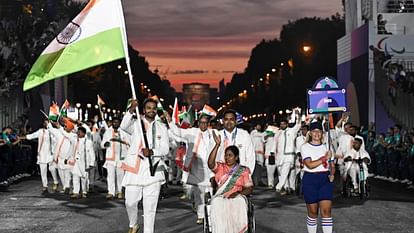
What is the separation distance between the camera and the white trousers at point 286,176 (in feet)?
67.7

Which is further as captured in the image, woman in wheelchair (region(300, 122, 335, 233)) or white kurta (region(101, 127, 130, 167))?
white kurta (region(101, 127, 130, 167))

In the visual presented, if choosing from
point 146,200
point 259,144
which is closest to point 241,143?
point 146,200

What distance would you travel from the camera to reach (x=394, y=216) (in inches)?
615

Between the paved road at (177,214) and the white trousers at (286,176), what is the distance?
41 cm

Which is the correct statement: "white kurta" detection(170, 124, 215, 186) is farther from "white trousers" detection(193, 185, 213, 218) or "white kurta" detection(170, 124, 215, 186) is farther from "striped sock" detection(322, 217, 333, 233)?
"striped sock" detection(322, 217, 333, 233)

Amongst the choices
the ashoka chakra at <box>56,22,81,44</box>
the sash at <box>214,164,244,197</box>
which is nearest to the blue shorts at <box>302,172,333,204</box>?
the sash at <box>214,164,244,197</box>

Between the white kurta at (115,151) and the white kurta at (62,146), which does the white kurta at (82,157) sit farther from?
the white kurta at (115,151)

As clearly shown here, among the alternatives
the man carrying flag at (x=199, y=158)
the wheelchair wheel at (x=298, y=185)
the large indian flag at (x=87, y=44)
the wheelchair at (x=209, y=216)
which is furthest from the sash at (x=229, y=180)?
the wheelchair wheel at (x=298, y=185)

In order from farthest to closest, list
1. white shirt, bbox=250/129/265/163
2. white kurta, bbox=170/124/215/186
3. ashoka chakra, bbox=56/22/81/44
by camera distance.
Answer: white shirt, bbox=250/129/265/163 < white kurta, bbox=170/124/215/186 < ashoka chakra, bbox=56/22/81/44

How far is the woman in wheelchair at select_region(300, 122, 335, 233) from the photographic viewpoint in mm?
11055

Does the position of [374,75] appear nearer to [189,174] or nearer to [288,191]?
[288,191]

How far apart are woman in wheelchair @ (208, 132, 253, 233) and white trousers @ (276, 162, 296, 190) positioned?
10137 millimetres

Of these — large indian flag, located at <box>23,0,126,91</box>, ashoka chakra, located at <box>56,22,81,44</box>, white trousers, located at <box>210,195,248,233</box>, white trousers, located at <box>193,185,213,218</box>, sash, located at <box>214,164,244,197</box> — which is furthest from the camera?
white trousers, located at <box>193,185,213,218</box>

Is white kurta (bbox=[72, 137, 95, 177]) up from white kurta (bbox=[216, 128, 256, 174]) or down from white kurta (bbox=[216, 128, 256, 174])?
down
